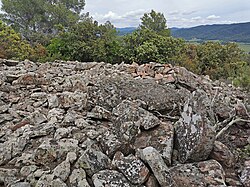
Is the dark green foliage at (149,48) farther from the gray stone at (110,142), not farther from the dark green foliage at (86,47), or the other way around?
the gray stone at (110,142)

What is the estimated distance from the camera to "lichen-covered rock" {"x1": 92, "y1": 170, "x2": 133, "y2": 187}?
2.96m

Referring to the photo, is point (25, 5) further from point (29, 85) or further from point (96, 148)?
point (96, 148)

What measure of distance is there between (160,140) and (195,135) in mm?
Result: 466

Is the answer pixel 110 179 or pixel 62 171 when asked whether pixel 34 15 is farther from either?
pixel 110 179

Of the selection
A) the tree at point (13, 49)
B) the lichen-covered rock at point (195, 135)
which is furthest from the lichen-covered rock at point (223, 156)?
the tree at point (13, 49)

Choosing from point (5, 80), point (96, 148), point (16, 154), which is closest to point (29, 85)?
point (5, 80)

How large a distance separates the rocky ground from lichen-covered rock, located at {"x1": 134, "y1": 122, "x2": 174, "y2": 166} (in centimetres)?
1

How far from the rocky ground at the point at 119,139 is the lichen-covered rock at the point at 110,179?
0.01m

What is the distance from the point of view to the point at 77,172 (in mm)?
3146

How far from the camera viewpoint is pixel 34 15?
101 ft

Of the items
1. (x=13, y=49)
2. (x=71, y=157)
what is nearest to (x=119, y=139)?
(x=71, y=157)

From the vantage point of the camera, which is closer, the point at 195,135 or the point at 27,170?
the point at 27,170

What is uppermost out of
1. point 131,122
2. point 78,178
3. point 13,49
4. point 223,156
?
point 13,49

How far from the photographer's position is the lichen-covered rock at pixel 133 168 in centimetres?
302
